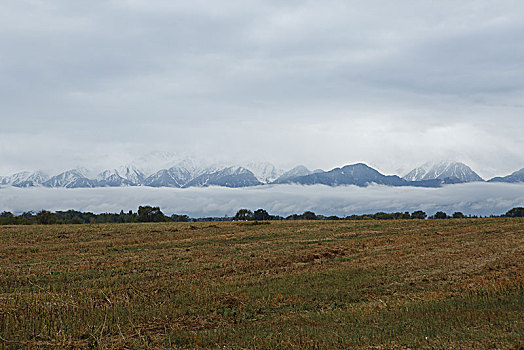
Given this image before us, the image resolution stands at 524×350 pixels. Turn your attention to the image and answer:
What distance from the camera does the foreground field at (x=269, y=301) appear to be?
10977mm

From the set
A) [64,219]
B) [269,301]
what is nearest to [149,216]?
[64,219]

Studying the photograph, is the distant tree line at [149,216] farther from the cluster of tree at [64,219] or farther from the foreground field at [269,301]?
the foreground field at [269,301]

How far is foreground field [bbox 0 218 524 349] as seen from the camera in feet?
36.0

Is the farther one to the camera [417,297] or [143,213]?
[143,213]

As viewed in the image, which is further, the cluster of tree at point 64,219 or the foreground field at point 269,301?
the cluster of tree at point 64,219

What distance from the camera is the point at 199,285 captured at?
741 inches

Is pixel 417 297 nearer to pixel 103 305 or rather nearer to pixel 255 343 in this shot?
pixel 255 343

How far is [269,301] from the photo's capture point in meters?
15.6

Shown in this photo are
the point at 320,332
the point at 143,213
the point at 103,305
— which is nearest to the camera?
the point at 320,332

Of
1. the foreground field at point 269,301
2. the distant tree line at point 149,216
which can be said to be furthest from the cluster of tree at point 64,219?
the foreground field at point 269,301

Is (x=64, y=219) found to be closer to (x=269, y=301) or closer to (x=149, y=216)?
(x=149, y=216)

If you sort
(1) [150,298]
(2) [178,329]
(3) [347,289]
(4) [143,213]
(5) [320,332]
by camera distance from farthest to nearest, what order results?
(4) [143,213], (3) [347,289], (1) [150,298], (2) [178,329], (5) [320,332]

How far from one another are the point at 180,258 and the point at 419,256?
52.0 ft

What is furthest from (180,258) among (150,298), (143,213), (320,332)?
(143,213)
